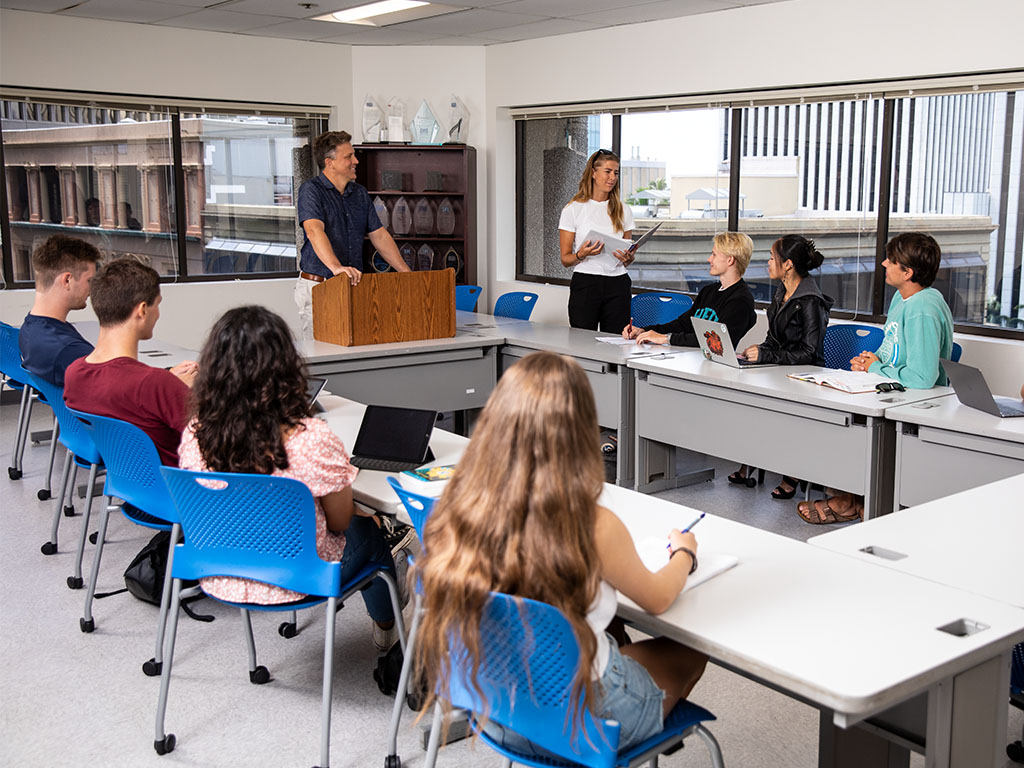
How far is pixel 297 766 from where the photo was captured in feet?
8.57

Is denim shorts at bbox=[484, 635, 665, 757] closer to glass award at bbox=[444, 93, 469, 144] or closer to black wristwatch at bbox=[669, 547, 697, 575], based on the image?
black wristwatch at bbox=[669, 547, 697, 575]

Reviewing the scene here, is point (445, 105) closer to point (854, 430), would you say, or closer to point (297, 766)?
point (854, 430)

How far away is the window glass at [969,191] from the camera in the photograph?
214 inches

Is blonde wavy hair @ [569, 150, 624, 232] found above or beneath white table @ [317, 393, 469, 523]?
above

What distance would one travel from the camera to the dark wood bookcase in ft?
25.8

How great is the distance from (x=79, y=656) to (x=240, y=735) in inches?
32.1

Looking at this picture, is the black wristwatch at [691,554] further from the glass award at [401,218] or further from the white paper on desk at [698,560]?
the glass award at [401,218]

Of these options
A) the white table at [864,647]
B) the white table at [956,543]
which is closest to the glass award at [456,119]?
the white table at [956,543]

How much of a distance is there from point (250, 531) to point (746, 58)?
4.88m

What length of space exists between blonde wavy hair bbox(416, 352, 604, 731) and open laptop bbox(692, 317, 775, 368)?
293 cm

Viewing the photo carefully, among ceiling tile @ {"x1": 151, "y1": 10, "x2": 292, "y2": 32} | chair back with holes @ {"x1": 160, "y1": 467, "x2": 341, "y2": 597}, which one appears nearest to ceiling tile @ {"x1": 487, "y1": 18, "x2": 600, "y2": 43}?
ceiling tile @ {"x1": 151, "y1": 10, "x2": 292, "y2": 32}

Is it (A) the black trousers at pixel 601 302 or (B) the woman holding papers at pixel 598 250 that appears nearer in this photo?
(B) the woman holding papers at pixel 598 250

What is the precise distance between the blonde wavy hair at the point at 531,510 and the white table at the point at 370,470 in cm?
39

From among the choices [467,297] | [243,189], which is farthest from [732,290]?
[243,189]
